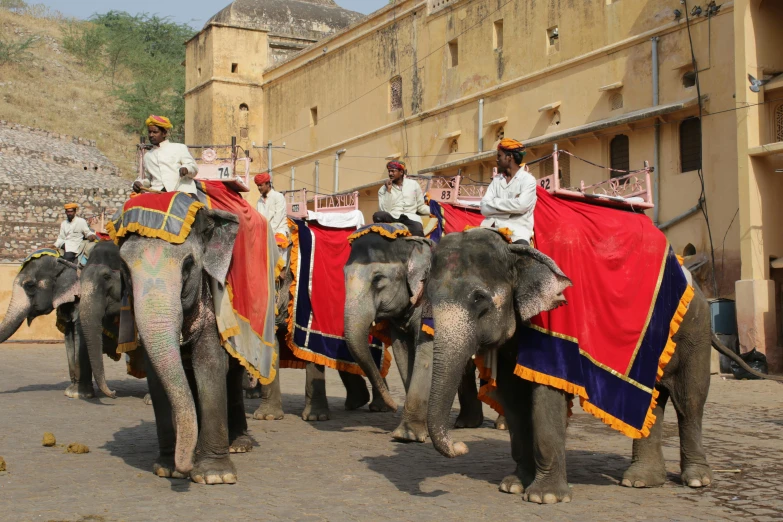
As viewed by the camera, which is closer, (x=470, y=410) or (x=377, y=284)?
(x=377, y=284)

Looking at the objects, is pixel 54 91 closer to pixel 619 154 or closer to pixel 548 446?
pixel 619 154

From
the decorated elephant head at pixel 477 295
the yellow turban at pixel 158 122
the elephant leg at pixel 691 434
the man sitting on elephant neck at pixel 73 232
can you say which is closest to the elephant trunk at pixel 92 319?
the yellow turban at pixel 158 122

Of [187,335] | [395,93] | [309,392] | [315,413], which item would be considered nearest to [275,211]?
[309,392]

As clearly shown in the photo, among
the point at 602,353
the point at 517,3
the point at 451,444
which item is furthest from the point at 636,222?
the point at 517,3

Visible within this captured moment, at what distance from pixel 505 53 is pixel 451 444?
2311cm

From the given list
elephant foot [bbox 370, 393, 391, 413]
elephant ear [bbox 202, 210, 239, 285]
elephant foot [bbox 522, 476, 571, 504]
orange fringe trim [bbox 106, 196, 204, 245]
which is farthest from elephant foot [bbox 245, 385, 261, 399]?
elephant foot [bbox 522, 476, 571, 504]

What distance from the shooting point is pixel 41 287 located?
13.2 metres

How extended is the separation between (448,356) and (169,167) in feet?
9.56

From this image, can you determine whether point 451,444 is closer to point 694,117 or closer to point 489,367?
point 489,367

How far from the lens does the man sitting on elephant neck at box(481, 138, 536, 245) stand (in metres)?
6.63

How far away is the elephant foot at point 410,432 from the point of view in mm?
8555

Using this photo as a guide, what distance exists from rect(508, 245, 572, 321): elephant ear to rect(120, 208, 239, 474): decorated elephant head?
207 cm

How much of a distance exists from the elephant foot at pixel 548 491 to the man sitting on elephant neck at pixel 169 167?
325cm

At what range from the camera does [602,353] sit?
21.5 feet
